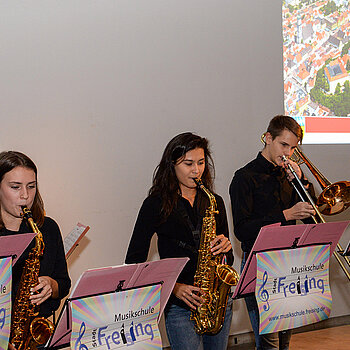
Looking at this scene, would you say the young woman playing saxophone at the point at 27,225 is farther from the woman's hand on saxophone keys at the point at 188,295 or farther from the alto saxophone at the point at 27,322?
the woman's hand on saxophone keys at the point at 188,295

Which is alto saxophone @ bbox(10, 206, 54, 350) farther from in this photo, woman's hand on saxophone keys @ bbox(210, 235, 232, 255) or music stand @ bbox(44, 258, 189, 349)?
woman's hand on saxophone keys @ bbox(210, 235, 232, 255)

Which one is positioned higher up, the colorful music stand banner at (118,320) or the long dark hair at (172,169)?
the long dark hair at (172,169)

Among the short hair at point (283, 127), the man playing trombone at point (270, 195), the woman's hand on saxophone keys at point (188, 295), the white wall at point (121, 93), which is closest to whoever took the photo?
the woman's hand on saxophone keys at point (188, 295)

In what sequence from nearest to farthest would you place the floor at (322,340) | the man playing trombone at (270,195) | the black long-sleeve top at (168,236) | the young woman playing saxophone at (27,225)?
the young woman playing saxophone at (27,225) < the black long-sleeve top at (168,236) < the man playing trombone at (270,195) < the floor at (322,340)

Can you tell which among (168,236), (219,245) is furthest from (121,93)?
(219,245)

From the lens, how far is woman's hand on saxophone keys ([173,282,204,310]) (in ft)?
8.53

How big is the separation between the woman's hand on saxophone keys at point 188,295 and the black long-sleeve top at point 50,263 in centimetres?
49

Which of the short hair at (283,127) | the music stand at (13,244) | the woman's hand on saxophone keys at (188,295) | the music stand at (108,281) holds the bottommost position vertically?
the woman's hand on saxophone keys at (188,295)

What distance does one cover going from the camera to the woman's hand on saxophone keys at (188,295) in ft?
8.53

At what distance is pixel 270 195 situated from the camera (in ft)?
10.5

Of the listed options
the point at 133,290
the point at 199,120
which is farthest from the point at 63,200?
the point at 133,290

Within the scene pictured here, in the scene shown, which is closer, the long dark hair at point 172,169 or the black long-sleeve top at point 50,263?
the black long-sleeve top at point 50,263

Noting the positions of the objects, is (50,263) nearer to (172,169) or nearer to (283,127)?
(172,169)

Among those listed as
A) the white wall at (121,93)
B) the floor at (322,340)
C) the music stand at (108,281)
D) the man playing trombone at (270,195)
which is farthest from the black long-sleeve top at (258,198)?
the floor at (322,340)
